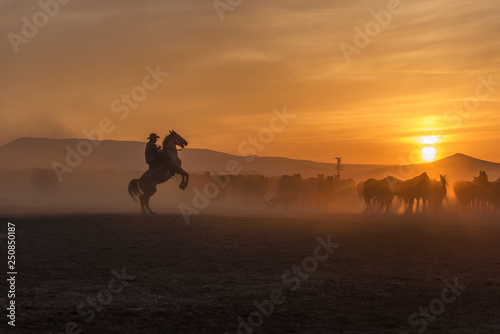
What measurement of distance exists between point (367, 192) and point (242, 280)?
115ft

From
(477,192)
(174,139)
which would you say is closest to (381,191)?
(477,192)

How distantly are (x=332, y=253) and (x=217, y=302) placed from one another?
667 cm

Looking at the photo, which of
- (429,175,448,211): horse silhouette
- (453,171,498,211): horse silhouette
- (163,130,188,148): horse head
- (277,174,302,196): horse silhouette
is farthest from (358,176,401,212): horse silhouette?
(163,130,188,148): horse head

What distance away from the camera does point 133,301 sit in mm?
11219

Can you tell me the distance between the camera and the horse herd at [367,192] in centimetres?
4525

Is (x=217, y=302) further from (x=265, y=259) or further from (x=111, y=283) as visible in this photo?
(x=265, y=259)

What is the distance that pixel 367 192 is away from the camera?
155 ft

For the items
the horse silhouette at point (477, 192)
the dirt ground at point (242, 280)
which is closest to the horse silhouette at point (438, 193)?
the horse silhouette at point (477, 192)

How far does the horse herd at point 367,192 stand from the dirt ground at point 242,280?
23.1 m

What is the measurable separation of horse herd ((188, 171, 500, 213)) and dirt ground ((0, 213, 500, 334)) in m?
23.1

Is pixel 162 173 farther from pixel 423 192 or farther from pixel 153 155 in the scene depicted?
pixel 423 192

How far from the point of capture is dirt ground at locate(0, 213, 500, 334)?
10.1 metres

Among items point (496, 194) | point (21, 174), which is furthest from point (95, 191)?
point (496, 194)

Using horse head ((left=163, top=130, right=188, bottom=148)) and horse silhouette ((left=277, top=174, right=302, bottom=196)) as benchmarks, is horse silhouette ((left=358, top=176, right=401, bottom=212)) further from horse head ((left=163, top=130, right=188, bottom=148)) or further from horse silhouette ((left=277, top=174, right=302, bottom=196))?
horse head ((left=163, top=130, right=188, bottom=148))
